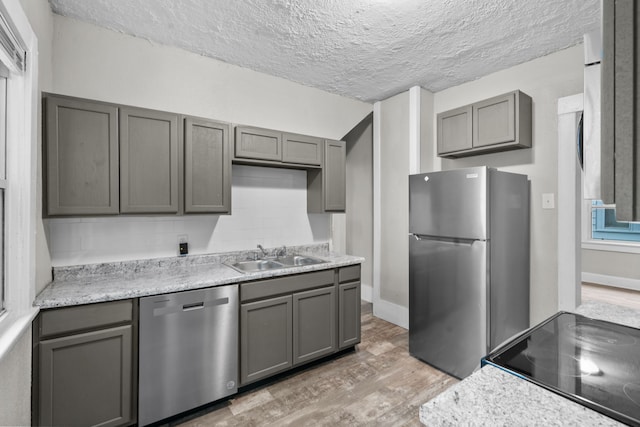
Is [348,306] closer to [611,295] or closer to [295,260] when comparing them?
[295,260]

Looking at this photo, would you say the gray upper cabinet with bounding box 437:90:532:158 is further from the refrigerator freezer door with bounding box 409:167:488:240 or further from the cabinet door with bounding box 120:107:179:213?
the cabinet door with bounding box 120:107:179:213

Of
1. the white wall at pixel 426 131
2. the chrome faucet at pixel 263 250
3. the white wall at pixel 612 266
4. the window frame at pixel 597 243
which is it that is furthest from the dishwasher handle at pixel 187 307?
the white wall at pixel 612 266

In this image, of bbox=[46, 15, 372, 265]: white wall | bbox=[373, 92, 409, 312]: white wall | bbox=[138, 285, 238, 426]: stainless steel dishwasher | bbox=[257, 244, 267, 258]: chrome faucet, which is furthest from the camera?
bbox=[373, 92, 409, 312]: white wall

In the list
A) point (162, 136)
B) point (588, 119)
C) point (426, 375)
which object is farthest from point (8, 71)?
point (426, 375)

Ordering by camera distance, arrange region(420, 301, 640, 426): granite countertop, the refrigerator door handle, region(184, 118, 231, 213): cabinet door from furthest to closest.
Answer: the refrigerator door handle → region(184, 118, 231, 213): cabinet door → region(420, 301, 640, 426): granite countertop

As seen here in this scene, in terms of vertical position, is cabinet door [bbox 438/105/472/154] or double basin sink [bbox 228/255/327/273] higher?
cabinet door [bbox 438/105/472/154]

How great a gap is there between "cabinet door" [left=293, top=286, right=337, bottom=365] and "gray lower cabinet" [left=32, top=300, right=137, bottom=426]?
1.12 meters

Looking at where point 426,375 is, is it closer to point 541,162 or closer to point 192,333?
point 192,333

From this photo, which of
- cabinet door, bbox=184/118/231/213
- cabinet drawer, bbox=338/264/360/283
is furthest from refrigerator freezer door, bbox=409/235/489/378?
cabinet door, bbox=184/118/231/213

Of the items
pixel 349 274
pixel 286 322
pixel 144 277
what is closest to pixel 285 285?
pixel 286 322

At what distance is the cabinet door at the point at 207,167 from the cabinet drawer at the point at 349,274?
3.68 feet

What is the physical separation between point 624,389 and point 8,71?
2512 millimetres

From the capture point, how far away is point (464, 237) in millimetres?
2387

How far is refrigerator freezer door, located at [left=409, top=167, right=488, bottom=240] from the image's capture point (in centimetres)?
229
